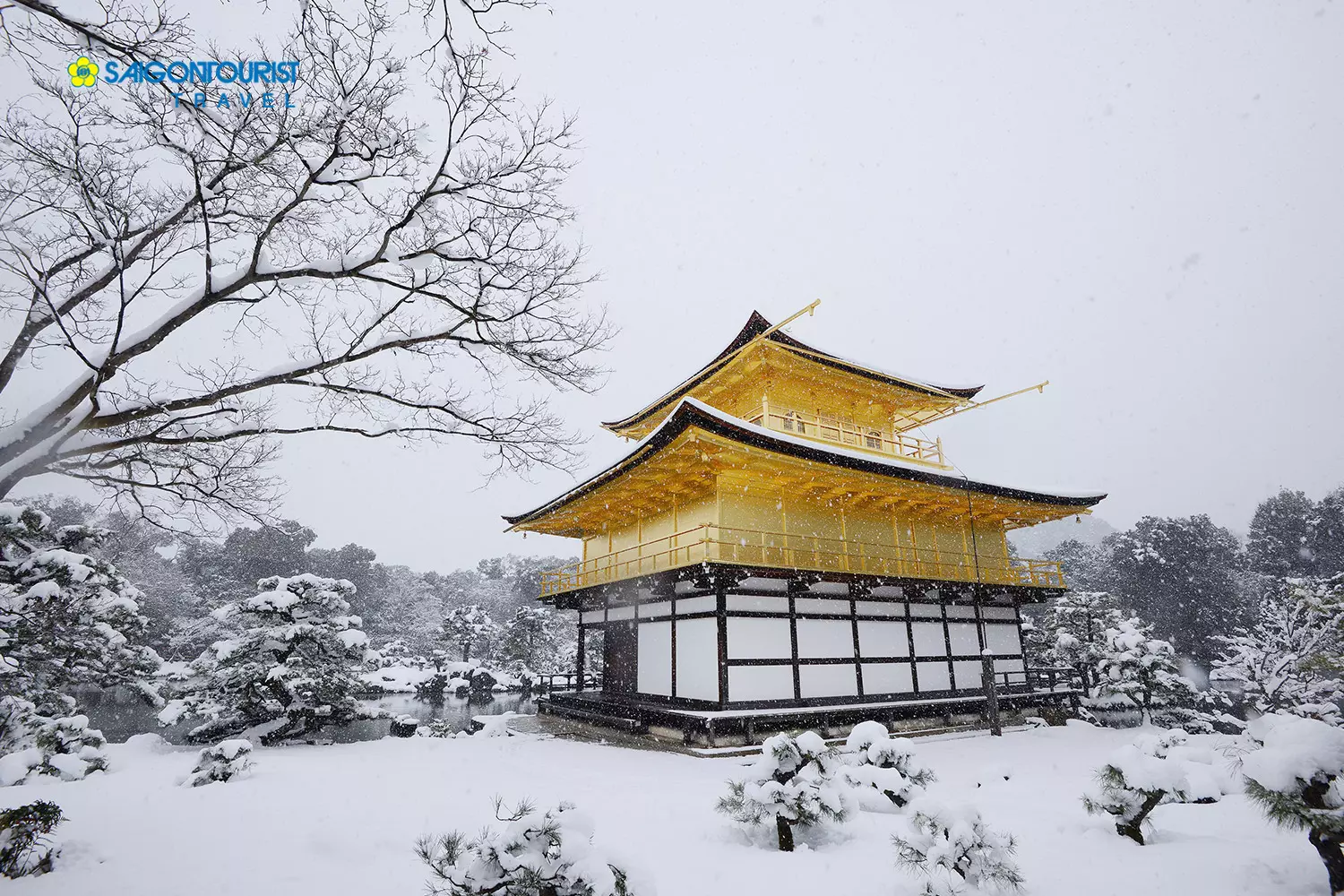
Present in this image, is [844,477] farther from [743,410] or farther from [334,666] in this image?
[334,666]

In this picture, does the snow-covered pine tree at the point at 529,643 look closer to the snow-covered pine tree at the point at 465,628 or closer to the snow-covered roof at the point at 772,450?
the snow-covered pine tree at the point at 465,628

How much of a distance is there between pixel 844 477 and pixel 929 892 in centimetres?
1074

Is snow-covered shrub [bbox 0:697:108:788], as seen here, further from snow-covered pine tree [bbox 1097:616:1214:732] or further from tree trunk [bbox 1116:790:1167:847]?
snow-covered pine tree [bbox 1097:616:1214:732]

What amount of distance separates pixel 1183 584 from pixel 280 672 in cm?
4711

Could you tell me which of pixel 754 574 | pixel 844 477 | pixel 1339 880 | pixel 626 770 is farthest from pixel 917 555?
pixel 1339 880

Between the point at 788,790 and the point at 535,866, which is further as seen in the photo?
the point at 788,790

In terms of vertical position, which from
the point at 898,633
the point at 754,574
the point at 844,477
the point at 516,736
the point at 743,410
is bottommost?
the point at 516,736

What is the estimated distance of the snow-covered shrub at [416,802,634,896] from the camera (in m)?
3.71

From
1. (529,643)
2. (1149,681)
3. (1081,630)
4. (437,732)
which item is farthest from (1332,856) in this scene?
(529,643)

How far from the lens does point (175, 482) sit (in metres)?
7.72

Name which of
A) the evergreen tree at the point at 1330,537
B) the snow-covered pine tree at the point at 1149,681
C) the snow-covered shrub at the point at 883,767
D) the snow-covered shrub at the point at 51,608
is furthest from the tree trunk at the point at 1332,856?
the evergreen tree at the point at 1330,537

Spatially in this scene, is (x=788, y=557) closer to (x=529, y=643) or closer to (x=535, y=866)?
(x=535, y=866)

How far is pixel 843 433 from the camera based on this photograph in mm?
18609

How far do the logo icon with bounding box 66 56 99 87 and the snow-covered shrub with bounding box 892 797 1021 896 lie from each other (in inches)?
409
